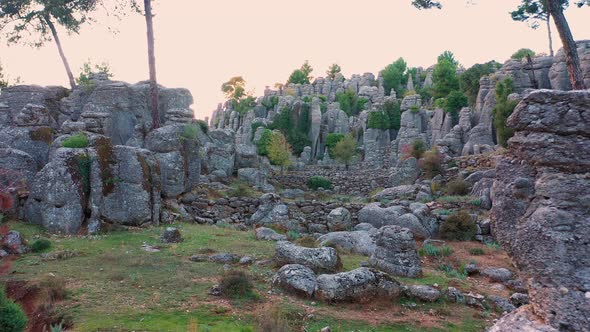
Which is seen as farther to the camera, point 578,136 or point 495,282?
point 495,282

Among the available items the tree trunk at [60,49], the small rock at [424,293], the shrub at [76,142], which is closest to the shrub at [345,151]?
the tree trunk at [60,49]

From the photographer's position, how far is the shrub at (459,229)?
2031 cm

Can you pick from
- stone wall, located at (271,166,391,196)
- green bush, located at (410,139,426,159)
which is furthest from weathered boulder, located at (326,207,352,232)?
→ green bush, located at (410,139,426,159)

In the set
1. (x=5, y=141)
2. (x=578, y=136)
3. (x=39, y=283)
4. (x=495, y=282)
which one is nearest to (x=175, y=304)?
(x=39, y=283)

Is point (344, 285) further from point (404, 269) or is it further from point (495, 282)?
point (495, 282)

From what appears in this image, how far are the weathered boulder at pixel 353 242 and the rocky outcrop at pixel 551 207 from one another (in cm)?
1030

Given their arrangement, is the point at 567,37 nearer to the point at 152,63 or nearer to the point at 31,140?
the point at 152,63

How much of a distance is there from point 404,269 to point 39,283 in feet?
28.8

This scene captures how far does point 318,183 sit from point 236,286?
30229 mm

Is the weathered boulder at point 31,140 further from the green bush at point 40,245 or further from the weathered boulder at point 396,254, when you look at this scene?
the weathered boulder at point 396,254

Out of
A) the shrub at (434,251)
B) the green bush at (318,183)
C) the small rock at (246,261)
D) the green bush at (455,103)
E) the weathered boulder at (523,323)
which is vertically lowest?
the green bush at (318,183)

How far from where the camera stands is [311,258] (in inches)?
453

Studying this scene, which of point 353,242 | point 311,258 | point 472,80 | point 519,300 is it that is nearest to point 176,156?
point 353,242

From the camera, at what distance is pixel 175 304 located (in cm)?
884
